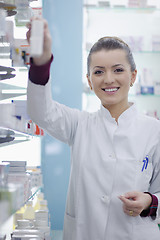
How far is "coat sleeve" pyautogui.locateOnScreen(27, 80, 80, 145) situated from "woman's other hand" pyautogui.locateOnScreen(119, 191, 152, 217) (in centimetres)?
41

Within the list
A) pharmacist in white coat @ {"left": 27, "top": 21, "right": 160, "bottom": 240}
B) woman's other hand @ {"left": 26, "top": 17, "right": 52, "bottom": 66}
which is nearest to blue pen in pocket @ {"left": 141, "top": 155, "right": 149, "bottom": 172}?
pharmacist in white coat @ {"left": 27, "top": 21, "right": 160, "bottom": 240}

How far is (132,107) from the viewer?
67.4 inches

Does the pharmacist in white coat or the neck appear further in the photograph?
the neck

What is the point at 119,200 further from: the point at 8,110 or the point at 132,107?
the point at 8,110

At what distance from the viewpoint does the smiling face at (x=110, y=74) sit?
1565 mm

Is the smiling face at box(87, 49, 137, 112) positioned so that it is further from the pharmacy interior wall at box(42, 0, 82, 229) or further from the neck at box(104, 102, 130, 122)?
the pharmacy interior wall at box(42, 0, 82, 229)

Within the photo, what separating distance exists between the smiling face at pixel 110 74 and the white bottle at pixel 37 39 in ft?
2.13

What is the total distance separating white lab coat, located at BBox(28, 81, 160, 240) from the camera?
1552 mm

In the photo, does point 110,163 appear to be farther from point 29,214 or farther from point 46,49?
point 29,214

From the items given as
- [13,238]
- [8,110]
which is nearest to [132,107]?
[8,110]

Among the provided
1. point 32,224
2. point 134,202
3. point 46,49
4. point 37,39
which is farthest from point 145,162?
point 32,224

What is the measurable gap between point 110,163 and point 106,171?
1.6 inches

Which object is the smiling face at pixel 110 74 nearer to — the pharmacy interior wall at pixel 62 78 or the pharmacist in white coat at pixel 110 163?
the pharmacist in white coat at pixel 110 163

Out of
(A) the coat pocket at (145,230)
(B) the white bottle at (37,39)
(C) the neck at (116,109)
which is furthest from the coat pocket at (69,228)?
(B) the white bottle at (37,39)
